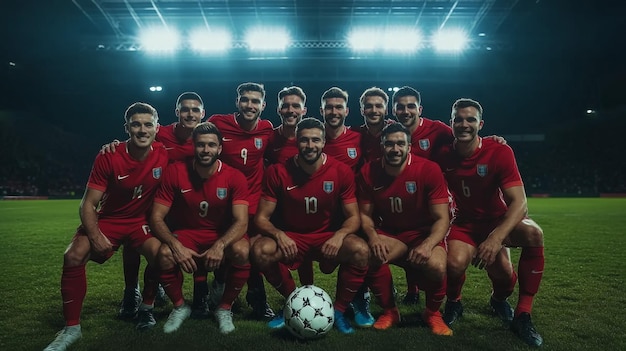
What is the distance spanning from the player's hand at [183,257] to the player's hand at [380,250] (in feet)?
4.54

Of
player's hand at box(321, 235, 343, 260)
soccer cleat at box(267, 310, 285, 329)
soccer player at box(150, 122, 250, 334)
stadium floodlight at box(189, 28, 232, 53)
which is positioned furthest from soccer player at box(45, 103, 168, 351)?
stadium floodlight at box(189, 28, 232, 53)

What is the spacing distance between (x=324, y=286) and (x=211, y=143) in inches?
89.5

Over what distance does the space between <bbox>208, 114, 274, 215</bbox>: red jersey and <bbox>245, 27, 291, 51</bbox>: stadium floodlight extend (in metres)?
16.5

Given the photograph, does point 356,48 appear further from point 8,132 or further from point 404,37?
point 8,132

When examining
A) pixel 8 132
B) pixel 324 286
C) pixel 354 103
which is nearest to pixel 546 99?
pixel 354 103

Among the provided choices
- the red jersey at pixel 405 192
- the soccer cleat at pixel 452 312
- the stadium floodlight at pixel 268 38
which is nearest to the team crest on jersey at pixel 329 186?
the red jersey at pixel 405 192

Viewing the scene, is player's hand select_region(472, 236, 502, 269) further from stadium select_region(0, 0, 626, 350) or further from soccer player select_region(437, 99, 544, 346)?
stadium select_region(0, 0, 626, 350)

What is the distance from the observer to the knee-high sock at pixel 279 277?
143 inches

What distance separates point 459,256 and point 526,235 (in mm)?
555

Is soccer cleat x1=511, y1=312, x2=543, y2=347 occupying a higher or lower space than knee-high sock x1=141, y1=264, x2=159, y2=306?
lower

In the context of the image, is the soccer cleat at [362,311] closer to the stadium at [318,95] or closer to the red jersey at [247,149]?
the stadium at [318,95]

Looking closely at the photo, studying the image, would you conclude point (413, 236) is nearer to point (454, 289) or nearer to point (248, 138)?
point (454, 289)

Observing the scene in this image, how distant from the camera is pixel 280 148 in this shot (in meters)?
4.42

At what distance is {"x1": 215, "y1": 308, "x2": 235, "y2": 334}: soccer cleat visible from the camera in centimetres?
333
